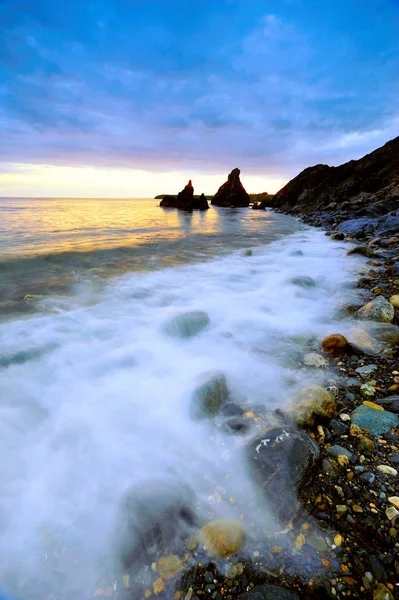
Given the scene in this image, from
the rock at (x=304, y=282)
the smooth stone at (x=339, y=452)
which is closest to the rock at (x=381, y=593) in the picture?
the smooth stone at (x=339, y=452)

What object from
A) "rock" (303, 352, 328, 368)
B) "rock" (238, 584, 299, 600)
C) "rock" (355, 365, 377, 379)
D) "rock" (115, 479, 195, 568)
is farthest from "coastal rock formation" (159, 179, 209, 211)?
"rock" (238, 584, 299, 600)

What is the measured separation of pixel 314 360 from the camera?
3504mm

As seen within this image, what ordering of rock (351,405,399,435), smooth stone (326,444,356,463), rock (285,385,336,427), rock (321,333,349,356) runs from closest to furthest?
smooth stone (326,444,356,463) → rock (351,405,399,435) → rock (285,385,336,427) → rock (321,333,349,356)

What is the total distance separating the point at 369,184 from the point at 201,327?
44.0 m

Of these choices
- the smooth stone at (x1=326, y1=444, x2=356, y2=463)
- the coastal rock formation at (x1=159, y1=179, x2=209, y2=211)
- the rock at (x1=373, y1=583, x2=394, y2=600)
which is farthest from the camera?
the coastal rock formation at (x1=159, y1=179, x2=209, y2=211)

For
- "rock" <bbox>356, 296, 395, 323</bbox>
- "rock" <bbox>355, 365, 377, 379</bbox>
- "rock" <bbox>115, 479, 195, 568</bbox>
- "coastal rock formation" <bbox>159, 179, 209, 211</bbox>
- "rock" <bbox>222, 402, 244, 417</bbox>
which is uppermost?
"coastal rock formation" <bbox>159, 179, 209, 211</bbox>

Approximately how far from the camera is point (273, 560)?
157cm

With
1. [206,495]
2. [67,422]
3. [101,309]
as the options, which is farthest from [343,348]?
[101,309]

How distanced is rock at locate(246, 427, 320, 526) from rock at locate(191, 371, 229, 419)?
641 millimetres

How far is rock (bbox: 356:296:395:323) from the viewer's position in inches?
173

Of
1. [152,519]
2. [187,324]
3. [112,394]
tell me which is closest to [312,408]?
[152,519]

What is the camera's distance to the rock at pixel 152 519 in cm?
168

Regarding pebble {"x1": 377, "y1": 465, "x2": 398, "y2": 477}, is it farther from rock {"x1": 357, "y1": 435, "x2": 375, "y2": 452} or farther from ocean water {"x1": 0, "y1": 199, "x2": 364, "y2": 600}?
ocean water {"x1": 0, "y1": 199, "x2": 364, "y2": 600}

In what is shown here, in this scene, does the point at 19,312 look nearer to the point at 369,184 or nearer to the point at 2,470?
the point at 2,470
